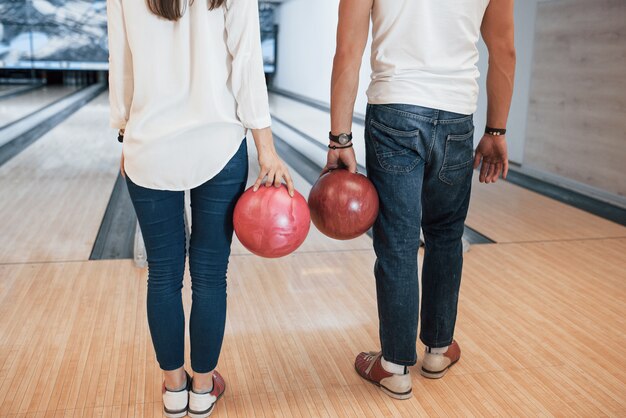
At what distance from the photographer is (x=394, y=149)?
1.28m

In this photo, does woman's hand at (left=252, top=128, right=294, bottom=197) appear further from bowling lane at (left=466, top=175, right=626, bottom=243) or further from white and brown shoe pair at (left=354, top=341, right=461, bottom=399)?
bowling lane at (left=466, top=175, right=626, bottom=243)

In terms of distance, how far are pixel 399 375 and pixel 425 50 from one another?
0.70 m

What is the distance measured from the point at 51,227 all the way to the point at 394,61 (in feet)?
6.58

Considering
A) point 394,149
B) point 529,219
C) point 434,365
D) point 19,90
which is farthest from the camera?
point 19,90

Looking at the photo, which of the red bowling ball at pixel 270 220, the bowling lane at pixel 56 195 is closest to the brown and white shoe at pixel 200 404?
the red bowling ball at pixel 270 220

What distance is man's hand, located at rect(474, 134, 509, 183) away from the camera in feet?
4.76

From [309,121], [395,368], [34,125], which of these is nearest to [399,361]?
[395,368]

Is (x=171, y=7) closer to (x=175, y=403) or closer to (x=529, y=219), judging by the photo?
(x=175, y=403)

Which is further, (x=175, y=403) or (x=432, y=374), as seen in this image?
(x=432, y=374)

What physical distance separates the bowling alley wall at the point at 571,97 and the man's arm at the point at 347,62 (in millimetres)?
2543

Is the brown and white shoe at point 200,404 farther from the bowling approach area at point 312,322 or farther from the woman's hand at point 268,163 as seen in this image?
the woman's hand at point 268,163

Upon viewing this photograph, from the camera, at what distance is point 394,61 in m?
1.23

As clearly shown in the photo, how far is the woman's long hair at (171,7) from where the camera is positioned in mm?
1013

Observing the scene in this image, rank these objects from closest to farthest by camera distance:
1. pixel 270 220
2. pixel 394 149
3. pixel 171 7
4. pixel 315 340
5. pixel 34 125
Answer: pixel 171 7, pixel 270 220, pixel 394 149, pixel 315 340, pixel 34 125
